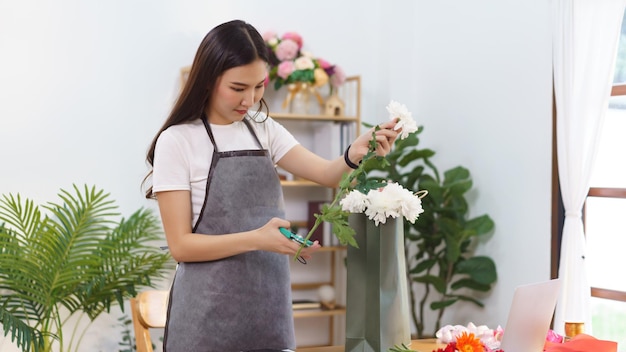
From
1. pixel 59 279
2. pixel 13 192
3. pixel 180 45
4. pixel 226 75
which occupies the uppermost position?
pixel 180 45

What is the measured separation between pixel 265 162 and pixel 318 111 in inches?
121

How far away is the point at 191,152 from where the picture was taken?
7.20 ft

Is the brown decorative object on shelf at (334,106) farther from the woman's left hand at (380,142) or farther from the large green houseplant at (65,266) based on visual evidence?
the woman's left hand at (380,142)

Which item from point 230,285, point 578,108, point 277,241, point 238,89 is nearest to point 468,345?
point 277,241

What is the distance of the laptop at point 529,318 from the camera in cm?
191

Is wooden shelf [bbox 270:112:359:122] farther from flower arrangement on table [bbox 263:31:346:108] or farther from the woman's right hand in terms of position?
the woman's right hand

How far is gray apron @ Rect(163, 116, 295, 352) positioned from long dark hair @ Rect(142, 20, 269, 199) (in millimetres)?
75

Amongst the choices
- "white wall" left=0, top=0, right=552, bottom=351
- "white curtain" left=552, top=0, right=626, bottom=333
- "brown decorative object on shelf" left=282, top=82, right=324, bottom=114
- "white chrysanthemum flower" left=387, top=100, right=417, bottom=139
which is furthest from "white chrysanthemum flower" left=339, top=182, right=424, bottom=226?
"brown decorative object on shelf" left=282, top=82, right=324, bottom=114

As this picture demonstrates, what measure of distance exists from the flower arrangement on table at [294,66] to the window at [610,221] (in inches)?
62.6

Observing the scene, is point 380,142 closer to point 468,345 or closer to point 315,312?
point 468,345

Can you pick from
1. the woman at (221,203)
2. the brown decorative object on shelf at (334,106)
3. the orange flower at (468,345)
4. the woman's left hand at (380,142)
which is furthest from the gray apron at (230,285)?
the brown decorative object on shelf at (334,106)

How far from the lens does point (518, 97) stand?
15.3 ft

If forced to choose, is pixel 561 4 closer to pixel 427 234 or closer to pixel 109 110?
pixel 427 234

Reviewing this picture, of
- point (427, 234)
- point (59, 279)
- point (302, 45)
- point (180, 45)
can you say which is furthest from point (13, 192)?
point (427, 234)
